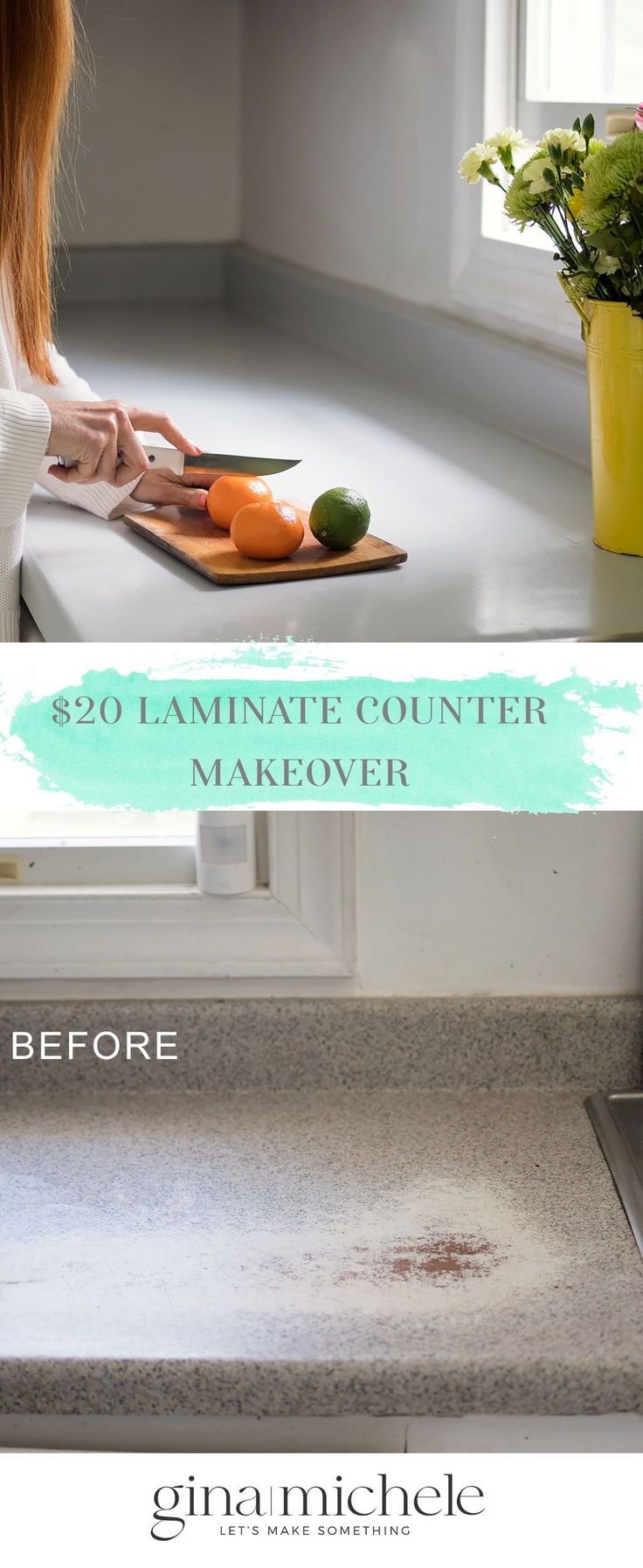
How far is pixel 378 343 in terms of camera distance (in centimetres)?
182

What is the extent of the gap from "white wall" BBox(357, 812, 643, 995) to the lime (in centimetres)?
29

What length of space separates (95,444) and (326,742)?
34cm

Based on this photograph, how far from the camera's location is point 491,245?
1.49 m

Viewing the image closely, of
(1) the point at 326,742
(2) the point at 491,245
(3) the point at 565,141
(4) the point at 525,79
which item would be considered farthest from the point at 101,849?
(4) the point at 525,79

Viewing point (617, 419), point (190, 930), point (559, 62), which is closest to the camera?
point (617, 419)

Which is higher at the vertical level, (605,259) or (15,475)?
(605,259)

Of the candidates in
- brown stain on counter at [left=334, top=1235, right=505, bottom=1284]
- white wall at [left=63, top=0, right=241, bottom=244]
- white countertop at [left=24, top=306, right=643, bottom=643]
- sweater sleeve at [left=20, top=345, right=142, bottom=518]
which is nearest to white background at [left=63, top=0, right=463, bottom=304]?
white wall at [left=63, top=0, right=241, bottom=244]

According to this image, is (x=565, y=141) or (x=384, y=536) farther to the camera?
(x=384, y=536)

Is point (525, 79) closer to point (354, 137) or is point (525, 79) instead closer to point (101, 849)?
point (354, 137)

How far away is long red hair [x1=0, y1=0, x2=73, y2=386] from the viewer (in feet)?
3.41

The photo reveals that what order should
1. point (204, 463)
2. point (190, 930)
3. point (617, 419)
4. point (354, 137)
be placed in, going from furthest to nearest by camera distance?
point (354, 137)
point (190, 930)
point (204, 463)
point (617, 419)

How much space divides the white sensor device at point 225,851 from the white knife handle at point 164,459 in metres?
0.27

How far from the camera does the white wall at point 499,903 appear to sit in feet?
3.84
